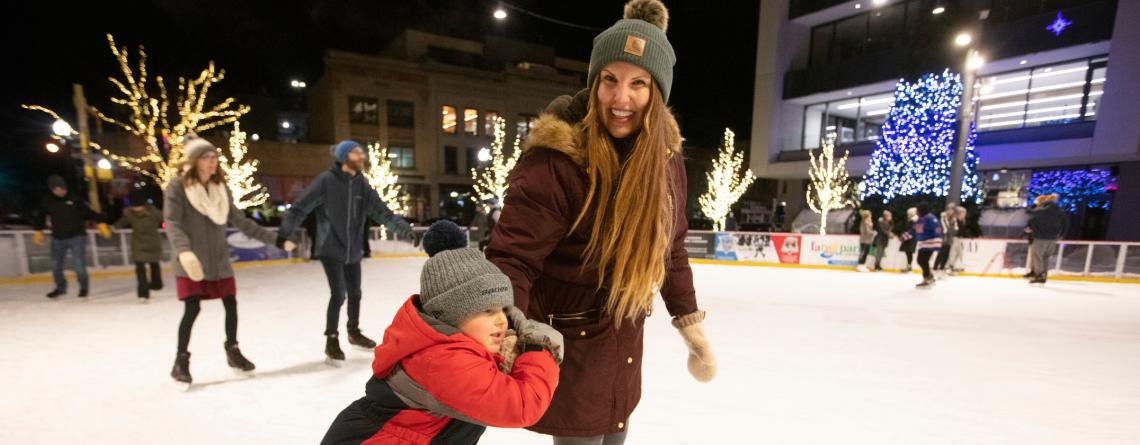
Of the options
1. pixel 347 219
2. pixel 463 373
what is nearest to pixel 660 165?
A: pixel 463 373

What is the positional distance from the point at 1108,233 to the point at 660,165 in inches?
720

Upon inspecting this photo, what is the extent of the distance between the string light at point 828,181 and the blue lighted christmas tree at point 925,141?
326 cm

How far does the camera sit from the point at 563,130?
3.23ft

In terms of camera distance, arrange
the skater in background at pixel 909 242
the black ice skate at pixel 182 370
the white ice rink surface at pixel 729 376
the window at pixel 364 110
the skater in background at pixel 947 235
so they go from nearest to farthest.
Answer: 1. the white ice rink surface at pixel 729 376
2. the black ice skate at pixel 182 370
3. the skater in background at pixel 947 235
4. the skater in background at pixel 909 242
5. the window at pixel 364 110

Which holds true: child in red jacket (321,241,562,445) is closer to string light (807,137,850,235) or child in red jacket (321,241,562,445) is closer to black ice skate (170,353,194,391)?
black ice skate (170,353,194,391)

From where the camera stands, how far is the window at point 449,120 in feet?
82.0

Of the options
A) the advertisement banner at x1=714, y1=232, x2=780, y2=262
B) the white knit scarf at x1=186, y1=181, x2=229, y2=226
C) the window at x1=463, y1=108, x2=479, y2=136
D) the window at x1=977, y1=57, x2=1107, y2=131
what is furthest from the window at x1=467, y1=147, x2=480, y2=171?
the white knit scarf at x1=186, y1=181, x2=229, y2=226

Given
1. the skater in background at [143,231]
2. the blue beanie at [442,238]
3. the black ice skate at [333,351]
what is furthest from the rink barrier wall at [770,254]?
the blue beanie at [442,238]

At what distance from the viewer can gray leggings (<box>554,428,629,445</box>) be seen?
1.16 meters

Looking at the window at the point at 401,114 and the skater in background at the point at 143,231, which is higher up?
the window at the point at 401,114

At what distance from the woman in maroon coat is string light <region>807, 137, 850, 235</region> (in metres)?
16.8

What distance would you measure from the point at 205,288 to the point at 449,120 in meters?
23.6

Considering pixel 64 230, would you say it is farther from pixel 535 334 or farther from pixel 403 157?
pixel 403 157

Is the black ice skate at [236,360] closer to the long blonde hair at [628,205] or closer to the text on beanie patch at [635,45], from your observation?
the long blonde hair at [628,205]
